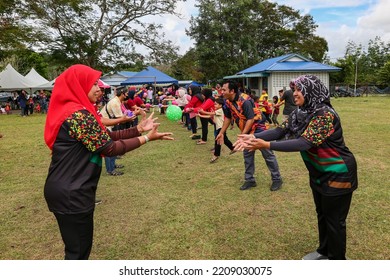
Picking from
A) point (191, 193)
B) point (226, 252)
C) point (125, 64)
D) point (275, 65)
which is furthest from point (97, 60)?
point (226, 252)

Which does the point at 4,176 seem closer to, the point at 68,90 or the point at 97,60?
the point at 68,90

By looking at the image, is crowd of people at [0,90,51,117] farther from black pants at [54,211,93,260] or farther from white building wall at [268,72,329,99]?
black pants at [54,211,93,260]

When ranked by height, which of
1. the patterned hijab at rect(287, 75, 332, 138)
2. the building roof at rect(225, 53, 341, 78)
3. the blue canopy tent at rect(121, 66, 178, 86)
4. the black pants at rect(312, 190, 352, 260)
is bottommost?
the black pants at rect(312, 190, 352, 260)

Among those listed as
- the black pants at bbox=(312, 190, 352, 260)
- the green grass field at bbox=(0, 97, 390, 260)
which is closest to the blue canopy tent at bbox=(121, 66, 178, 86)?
the green grass field at bbox=(0, 97, 390, 260)

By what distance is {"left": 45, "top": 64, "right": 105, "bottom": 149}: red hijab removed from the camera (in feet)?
7.27

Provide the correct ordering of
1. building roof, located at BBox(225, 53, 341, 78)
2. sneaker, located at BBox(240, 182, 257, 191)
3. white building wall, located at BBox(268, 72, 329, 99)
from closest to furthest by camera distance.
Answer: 1. sneaker, located at BBox(240, 182, 257, 191)
2. building roof, located at BBox(225, 53, 341, 78)
3. white building wall, located at BBox(268, 72, 329, 99)

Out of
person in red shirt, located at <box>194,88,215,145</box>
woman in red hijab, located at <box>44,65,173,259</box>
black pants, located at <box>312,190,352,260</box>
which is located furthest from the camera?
person in red shirt, located at <box>194,88,215,145</box>

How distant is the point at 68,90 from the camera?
227 centimetres

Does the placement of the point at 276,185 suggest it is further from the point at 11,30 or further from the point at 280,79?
the point at 280,79

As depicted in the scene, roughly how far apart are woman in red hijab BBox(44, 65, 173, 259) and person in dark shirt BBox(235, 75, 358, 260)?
127 centimetres

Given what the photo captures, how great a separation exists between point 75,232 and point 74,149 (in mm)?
628

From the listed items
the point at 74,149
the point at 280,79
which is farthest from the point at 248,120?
the point at 280,79

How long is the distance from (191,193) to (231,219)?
1.22m

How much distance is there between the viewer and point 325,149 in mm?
2713
